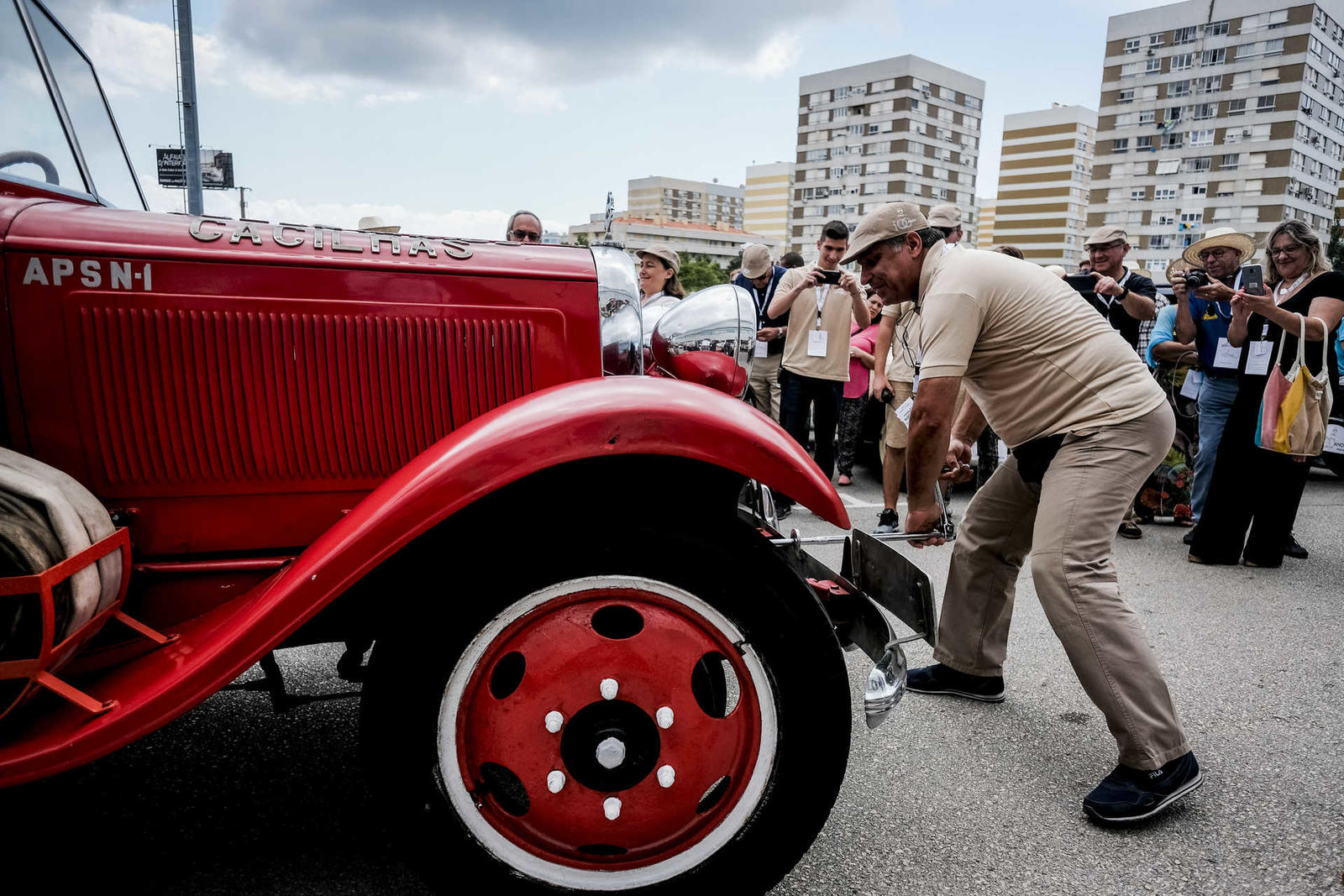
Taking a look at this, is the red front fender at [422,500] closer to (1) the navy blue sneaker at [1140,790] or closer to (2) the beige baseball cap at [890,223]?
(2) the beige baseball cap at [890,223]

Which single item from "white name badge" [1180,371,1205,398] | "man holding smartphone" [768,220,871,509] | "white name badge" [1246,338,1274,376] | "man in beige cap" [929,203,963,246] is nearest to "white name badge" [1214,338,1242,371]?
"white name badge" [1246,338,1274,376]

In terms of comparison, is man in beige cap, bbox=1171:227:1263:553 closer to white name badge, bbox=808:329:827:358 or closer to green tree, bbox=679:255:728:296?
white name badge, bbox=808:329:827:358

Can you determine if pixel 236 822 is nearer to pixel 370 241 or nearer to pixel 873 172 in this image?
pixel 370 241

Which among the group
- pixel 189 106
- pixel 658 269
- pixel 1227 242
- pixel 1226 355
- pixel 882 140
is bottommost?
pixel 1226 355

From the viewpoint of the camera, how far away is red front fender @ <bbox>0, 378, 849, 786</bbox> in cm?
145

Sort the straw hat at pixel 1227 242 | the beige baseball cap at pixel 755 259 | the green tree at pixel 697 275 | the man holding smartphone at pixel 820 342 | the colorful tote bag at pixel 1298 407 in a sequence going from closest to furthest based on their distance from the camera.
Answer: the colorful tote bag at pixel 1298 407 < the straw hat at pixel 1227 242 < the beige baseball cap at pixel 755 259 < the man holding smartphone at pixel 820 342 < the green tree at pixel 697 275

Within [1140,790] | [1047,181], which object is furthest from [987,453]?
[1047,181]

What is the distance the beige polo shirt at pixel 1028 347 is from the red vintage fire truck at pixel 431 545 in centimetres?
82

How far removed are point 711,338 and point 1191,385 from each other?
5.02 metres

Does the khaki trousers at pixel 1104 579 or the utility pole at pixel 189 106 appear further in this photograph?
the utility pole at pixel 189 106

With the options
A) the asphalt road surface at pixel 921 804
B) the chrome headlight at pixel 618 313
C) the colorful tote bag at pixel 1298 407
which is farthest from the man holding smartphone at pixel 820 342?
the chrome headlight at pixel 618 313

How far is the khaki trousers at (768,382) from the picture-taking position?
6500 millimetres

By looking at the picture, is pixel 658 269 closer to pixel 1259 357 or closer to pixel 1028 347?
pixel 1028 347

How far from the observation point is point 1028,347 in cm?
249
